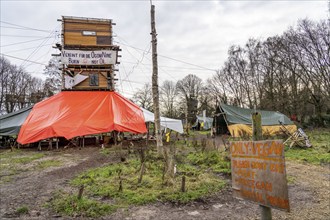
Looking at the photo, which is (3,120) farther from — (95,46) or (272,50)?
(272,50)

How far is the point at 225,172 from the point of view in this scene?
25.4 feet

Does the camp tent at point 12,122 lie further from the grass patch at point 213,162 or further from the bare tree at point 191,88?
the bare tree at point 191,88

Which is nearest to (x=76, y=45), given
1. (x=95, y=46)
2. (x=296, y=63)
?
(x=95, y=46)

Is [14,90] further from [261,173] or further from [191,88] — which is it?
[261,173]

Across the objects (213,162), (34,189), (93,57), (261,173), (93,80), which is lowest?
(34,189)

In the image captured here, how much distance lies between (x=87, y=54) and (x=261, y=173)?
17.7 metres

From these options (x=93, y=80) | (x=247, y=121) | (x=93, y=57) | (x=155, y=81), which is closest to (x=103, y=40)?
(x=93, y=57)

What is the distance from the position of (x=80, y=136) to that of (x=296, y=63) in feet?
81.7

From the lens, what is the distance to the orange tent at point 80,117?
1481 centimetres

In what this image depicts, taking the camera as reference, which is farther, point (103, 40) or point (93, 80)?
point (103, 40)

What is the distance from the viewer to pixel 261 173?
8.30ft

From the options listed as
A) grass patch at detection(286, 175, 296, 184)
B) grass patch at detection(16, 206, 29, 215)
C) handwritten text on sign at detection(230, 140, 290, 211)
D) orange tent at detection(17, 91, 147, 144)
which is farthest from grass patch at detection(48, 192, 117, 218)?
orange tent at detection(17, 91, 147, 144)

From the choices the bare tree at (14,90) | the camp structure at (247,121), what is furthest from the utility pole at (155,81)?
the bare tree at (14,90)

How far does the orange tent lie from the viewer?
14.8 meters
